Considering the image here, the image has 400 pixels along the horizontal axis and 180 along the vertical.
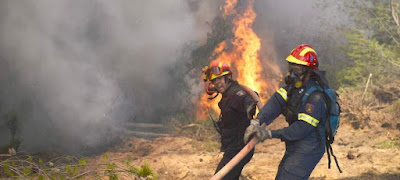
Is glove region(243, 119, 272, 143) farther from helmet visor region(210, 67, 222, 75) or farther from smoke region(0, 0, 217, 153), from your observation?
smoke region(0, 0, 217, 153)

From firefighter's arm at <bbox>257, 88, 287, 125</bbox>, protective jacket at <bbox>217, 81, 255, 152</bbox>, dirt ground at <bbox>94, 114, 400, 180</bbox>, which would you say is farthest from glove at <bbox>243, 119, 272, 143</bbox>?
dirt ground at <bbox>94, 114, 400, 180</bbox>

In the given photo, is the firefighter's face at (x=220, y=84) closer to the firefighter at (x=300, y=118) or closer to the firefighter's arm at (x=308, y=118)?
the firefighter at (x=300, y=118)

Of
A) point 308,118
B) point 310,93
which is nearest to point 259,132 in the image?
point 308,118

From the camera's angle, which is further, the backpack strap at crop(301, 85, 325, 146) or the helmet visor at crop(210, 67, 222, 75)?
the helmet visor at crop(210, 67, 222, 75)

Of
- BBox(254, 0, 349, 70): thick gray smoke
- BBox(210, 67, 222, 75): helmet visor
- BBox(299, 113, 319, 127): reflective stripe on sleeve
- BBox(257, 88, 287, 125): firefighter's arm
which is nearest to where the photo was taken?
BBox(299, 113, 319, 127): reflective stripe on sleeve

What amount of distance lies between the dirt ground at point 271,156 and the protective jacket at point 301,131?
206cm

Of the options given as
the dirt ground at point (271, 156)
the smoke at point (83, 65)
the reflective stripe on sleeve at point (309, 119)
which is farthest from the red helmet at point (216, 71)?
the smoke at point (83, 65)

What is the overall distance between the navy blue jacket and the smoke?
6964mm

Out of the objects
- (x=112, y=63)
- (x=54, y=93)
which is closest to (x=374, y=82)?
(x=112, y=63)

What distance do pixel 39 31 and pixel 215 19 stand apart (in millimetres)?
7487

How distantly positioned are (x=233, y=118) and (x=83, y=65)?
762cm

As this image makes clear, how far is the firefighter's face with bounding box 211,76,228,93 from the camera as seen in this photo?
4.59 meters

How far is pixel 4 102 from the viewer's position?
888 cm

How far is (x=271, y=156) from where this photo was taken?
25.0ft
